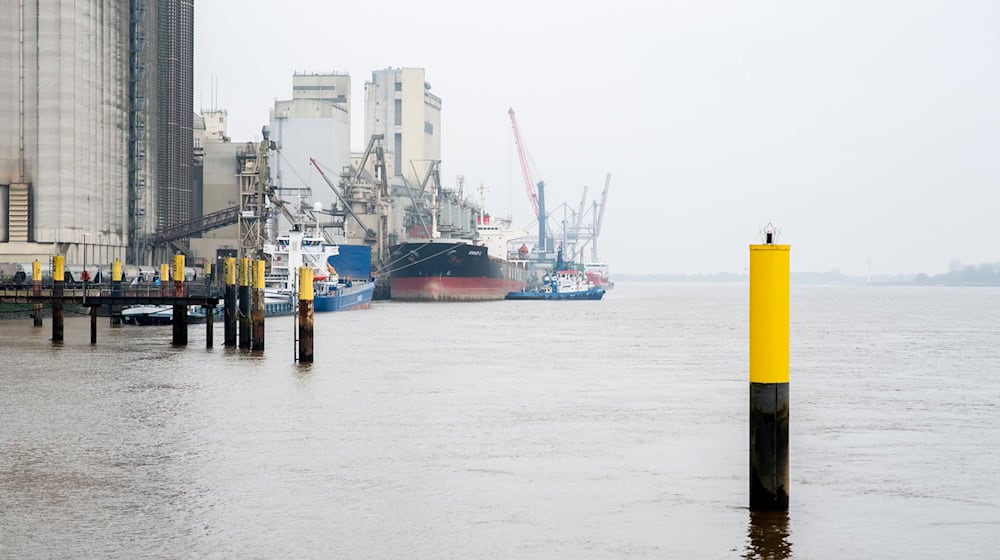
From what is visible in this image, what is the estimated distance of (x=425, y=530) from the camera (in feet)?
58.7

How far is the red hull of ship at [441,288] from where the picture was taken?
143875 mm

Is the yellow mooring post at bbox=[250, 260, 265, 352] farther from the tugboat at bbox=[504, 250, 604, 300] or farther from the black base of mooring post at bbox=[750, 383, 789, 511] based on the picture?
the tugboat at bbox=[504, 250, 604, 300]

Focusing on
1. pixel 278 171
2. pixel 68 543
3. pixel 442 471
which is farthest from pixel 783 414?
pixel 278 171

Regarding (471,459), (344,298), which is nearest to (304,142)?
(344,298)

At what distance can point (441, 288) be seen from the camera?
143875 mm

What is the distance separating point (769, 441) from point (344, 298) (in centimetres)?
8667

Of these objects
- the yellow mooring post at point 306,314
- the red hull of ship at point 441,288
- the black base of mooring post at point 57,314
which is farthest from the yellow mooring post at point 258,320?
the red hull of ship at point 441,288

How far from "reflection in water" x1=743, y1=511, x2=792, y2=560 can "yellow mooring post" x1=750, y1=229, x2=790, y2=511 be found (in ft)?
2.88

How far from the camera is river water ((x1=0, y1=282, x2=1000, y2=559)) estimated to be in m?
17.4

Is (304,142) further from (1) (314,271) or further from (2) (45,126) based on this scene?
(1) (314,271)

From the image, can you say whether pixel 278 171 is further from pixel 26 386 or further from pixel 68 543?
pixel 68 543

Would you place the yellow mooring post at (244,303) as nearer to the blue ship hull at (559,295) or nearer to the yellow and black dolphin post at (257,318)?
the yellow and black dolphin post at (257,318)

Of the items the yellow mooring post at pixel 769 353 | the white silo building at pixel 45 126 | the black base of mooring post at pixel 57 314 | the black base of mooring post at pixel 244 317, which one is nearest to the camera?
the yellow mooring post at pixel 769 353

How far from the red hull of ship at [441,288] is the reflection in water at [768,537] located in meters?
125
